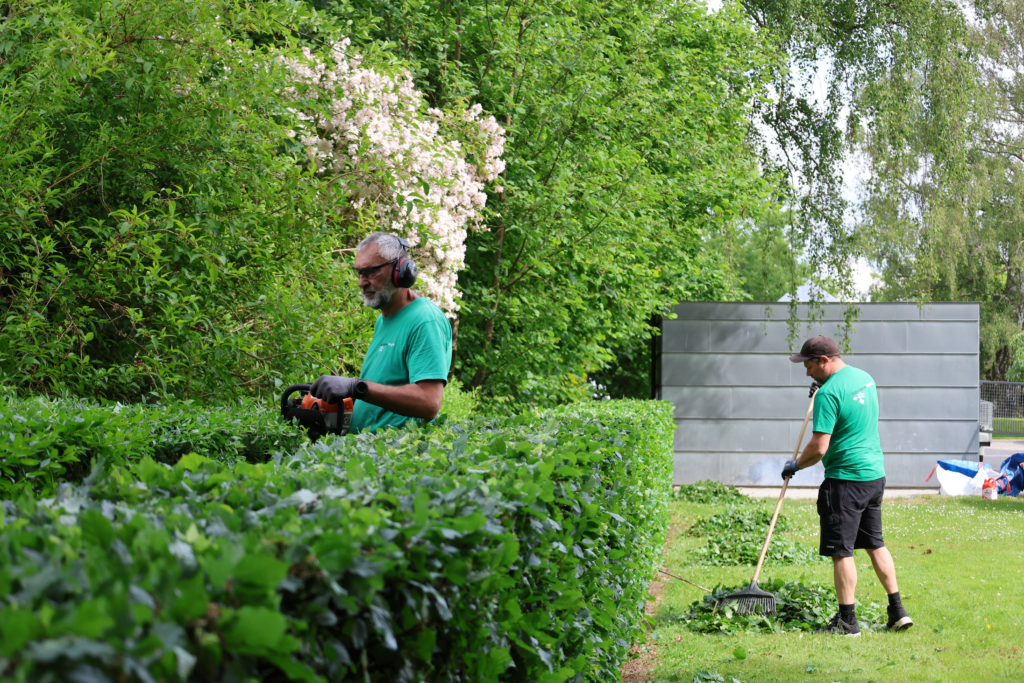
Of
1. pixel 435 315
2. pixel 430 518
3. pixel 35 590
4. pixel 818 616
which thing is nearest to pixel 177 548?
pixel 35 590

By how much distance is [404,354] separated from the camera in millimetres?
3891

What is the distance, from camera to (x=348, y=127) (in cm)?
855

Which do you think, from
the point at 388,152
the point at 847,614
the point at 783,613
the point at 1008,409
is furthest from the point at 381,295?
the point at 1008,409

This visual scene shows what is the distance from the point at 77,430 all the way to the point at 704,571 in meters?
6.37

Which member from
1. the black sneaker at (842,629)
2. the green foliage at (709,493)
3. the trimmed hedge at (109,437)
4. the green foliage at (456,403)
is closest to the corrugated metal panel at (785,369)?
the green foliage at (709,493)

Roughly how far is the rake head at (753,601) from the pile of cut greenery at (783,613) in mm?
39

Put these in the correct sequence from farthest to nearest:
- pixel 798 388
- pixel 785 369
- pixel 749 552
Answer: pixel 785 369 → pixel 798 388 → pixel 749 552

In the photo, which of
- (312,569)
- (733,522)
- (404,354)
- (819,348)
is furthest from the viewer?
(733,522)

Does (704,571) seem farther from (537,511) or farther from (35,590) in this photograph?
(35,590)

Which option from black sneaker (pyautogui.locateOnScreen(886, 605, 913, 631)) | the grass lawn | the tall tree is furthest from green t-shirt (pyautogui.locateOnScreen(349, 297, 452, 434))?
the tall tree

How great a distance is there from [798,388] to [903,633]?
9.80m

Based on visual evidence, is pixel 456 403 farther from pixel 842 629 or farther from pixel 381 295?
pixel 381 295

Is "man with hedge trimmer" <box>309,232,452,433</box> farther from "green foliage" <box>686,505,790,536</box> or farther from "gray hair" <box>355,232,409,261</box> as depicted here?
"green foliage" <box>686,505,790,536</box>

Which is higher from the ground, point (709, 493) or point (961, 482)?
point (961, 482)
